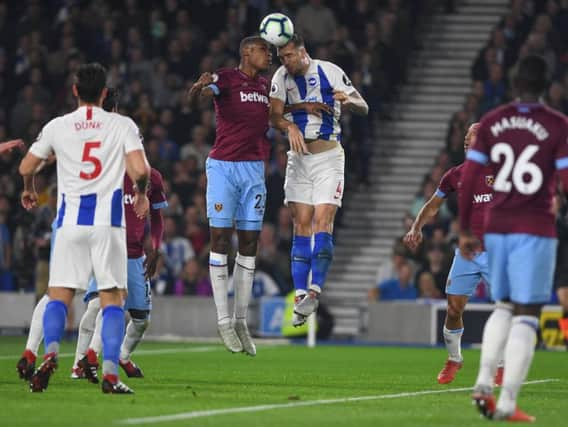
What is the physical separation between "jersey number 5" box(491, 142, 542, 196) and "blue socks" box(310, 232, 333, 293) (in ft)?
15.4

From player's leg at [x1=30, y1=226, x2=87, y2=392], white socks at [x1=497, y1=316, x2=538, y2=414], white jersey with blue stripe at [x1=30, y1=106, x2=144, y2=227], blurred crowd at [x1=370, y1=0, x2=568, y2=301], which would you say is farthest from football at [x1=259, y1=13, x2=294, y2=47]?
blurred crowd at [x1=370, y1=0, x2=568, y2=301]

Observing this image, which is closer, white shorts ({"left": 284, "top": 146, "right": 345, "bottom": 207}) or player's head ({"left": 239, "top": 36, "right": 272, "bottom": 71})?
player's head ({"left": 239, "top": 36, "right": 272, "bottom": 71})

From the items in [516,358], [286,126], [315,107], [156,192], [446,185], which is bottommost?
[516,358]

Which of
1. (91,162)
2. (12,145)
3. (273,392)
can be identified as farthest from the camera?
(12,145)

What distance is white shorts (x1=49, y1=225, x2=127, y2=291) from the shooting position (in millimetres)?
10859

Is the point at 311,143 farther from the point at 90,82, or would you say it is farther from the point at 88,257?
the point at 88,257

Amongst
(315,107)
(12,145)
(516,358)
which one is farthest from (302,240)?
(516,358)

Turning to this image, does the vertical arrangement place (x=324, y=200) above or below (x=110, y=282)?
above

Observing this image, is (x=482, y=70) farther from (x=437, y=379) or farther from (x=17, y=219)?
(x=437, y=379)

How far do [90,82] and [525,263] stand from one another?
3.49m

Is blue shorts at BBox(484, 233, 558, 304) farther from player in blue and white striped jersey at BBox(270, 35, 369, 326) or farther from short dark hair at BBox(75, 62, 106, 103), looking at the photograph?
player in blue and white striped jersey at BBox(270, 35, 369, 326)

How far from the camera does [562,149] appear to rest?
9.77 m

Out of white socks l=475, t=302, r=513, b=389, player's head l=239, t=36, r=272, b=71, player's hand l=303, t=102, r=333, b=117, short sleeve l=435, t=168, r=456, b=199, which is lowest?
white socks l=475, t=302, r=513, b=389

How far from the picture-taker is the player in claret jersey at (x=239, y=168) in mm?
14188
